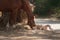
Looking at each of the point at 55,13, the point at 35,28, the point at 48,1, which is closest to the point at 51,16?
the point at 55,13

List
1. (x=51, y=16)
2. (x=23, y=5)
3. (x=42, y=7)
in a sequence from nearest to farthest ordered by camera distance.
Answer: (x=23, y=5), (x=51, y=16), (x=42, y=7)

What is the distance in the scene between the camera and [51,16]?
2580cm

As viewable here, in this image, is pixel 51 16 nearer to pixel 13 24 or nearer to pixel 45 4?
pixel 45 4

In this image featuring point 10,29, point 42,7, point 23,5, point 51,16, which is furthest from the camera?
point 42,7

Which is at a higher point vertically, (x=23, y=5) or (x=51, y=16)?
(x=23, y=5)

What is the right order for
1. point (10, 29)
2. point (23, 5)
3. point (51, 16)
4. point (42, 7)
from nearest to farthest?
point (10, 29) < point (23, 5) < point (51, 16) < point (42, 7)

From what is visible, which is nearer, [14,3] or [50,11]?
[14,3]

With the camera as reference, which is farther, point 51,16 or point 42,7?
point 42,7

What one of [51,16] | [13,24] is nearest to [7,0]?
[13,24]

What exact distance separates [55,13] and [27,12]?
50.5 feet

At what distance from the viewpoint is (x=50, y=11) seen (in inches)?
1063

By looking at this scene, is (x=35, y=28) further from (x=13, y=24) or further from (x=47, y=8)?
(x=47, y=8)

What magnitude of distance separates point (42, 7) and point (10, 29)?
17608mm

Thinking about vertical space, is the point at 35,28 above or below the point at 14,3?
below
